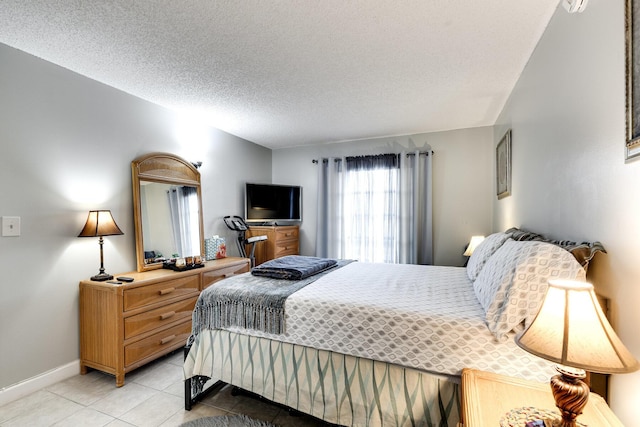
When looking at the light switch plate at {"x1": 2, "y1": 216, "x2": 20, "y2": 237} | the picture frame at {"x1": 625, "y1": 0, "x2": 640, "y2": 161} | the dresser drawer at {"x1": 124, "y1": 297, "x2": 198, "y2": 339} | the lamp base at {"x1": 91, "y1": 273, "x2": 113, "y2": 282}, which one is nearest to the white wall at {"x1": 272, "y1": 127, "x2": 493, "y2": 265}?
the picture frame at {"x1": 625, "y1": 0, "x2": 640, "y2": 161}

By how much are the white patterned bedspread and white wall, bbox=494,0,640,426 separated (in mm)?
417

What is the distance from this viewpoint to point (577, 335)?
0.75m

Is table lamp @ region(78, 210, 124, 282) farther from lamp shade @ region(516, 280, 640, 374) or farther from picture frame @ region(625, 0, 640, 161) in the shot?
picture frame @ region(625, 0, 640, 161)

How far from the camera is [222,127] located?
3918mm

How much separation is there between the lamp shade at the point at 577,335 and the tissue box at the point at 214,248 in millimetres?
3400

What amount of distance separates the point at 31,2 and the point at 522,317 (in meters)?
3.06

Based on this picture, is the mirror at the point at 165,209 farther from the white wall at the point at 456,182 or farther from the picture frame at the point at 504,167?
the picture frame at the point at 504,167

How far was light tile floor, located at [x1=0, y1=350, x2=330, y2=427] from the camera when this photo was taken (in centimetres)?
177

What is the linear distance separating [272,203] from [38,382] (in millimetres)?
3240

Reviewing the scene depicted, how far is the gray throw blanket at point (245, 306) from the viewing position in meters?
1.73

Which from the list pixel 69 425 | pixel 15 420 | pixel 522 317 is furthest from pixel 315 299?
pixel 15 420

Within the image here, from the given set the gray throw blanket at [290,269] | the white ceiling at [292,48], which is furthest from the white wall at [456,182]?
the gray throw blanket at [290,269]

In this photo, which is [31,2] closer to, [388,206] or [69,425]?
[69,425]

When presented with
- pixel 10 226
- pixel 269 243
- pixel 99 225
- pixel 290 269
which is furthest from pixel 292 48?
pixel 269 243
